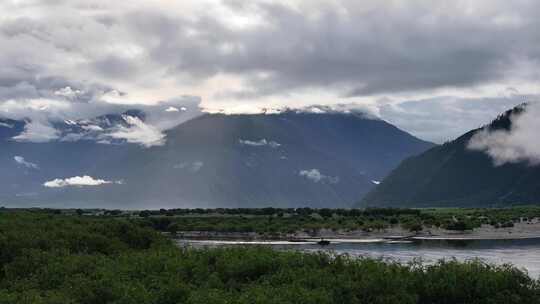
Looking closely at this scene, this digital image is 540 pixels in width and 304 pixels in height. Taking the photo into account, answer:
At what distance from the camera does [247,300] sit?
2077 inches

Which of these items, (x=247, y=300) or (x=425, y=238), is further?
(x=425, y=238)

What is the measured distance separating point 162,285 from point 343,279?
16.5 metres

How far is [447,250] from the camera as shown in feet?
476

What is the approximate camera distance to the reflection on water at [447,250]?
121 meters

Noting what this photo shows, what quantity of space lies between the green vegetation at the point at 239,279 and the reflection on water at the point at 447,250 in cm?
3795

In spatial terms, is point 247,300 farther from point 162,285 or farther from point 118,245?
point 118,245

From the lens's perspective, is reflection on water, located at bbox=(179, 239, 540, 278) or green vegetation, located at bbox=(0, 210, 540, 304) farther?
reflection on water, located at bbox=(179, 239, 540, 278)

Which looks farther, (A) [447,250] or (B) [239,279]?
(A) [447,250]

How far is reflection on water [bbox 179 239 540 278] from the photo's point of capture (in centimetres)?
12094

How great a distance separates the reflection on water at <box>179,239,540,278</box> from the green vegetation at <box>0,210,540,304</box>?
1494 inches

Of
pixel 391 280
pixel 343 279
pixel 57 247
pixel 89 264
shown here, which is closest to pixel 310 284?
pixel 343 279

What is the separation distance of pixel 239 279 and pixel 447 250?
8787cm

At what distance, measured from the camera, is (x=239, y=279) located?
67625 millimetres

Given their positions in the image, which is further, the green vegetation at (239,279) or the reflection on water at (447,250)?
the reflection on water at (447,250)
